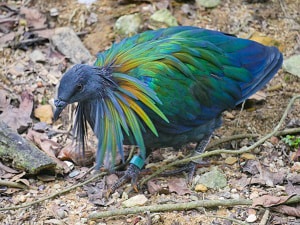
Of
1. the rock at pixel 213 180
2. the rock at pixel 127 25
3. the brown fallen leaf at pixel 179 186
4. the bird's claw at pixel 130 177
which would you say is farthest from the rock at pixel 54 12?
the rock at pixel 213 180

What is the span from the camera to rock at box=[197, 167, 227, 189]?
5105 millimetres

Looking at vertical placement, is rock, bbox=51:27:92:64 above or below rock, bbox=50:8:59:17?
below

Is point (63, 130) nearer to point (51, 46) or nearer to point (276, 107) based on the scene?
point (51, 46)

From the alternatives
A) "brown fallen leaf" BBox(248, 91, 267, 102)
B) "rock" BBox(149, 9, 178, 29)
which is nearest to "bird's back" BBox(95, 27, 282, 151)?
"brown fallen leaf" BBox(248, 91, 267, 102)

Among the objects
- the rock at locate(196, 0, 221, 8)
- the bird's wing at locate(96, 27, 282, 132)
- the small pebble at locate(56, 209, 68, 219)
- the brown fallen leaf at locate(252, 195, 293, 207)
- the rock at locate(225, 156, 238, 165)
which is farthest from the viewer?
the rock at locate(196, 0, 221, 8)

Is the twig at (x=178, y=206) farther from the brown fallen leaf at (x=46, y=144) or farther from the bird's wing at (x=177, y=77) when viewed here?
the brown fallen leaf at (x=46, y=144)

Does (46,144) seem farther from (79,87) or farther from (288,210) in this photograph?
(288,210)

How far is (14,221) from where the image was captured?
4.80 metres

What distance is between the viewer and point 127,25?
6652 mm

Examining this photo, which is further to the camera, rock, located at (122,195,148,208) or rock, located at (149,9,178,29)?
rock, located at (149,9,178,29)

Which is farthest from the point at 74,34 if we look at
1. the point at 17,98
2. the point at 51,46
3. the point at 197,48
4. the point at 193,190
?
the point at 193,190

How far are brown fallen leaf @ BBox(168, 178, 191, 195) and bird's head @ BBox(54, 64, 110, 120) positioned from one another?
2.87 ft

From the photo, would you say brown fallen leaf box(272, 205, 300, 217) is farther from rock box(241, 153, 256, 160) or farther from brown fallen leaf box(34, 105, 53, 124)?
brown fallen leaf box(34, 105, 53, 124)

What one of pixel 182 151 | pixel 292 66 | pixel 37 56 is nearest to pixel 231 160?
pixel 182 151
